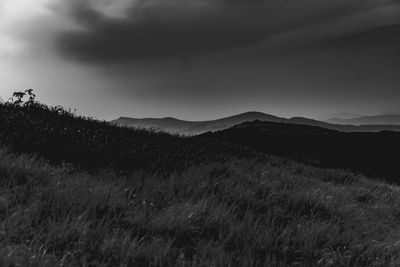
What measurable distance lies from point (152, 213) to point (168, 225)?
316mm

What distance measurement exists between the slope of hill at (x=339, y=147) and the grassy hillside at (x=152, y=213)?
25.7ft

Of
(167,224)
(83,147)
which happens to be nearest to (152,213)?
(167,224)

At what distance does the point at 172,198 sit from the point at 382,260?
7.97 ft

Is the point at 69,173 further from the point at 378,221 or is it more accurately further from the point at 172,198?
the point at 378,221

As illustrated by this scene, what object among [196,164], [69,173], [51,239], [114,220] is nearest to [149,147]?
[196,164]

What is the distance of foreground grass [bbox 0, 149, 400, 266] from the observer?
128 inches

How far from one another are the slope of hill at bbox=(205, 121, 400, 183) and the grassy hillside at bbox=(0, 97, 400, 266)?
7.82 metres

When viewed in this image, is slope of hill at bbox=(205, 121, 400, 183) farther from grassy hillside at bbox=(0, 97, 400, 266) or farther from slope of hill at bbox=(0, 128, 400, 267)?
slope of hill at bbox=(0, 128, 400, 267)

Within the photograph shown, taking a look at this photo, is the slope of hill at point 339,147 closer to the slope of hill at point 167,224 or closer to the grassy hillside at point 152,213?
the grassy hillside at point 152,213

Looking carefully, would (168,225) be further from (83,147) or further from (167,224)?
(83,147)

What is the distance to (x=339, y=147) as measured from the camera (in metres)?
18.9

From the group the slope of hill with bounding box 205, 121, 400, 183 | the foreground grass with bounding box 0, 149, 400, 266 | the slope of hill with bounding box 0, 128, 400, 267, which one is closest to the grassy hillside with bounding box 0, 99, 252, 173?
the slope of hill with bounding box 0, 128, 400, 267

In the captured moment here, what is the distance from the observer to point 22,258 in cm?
282

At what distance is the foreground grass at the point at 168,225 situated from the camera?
10.7 feet
